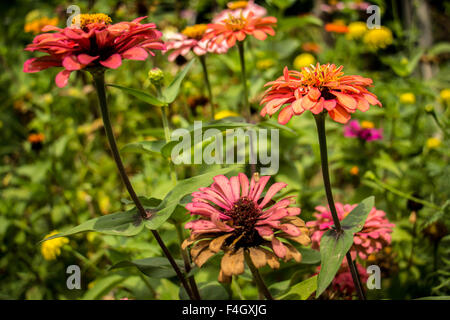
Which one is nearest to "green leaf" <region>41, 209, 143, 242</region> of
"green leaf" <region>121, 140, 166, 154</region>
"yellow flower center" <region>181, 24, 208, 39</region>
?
"green leaf" <region>121, 140, 166, 154</region>

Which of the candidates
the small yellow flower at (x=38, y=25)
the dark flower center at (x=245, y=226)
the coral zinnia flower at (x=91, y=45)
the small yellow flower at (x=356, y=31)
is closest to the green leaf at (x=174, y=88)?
the coral zinnia flower at (x=91, y=45)

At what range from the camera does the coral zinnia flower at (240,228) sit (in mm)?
585

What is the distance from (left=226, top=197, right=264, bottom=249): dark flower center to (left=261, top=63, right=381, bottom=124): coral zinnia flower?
0.53 feet

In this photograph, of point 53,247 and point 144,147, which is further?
point 53,247

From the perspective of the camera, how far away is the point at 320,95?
612 mm

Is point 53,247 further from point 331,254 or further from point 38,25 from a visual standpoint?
point 38,25

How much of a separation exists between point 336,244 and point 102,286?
57 cm

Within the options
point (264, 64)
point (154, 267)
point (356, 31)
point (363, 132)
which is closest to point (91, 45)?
point (154, 267)

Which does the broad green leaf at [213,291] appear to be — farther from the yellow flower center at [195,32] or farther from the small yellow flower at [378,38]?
the small yellow flower at [378,38]

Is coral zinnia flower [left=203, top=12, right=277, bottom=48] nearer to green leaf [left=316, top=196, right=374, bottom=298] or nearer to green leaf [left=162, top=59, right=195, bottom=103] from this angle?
green leaf [left=162, top=59, right=195, bottom=103]

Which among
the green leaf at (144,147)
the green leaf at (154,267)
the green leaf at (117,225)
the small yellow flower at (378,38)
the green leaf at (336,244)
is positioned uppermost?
the small yellow flower at (378,38)

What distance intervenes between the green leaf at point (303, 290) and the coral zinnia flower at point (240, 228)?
0.40 ft

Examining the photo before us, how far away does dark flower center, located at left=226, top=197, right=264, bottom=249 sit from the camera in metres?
0.63
